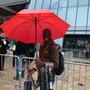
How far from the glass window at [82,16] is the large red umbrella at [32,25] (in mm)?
30184

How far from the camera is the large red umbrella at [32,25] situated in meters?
7.36

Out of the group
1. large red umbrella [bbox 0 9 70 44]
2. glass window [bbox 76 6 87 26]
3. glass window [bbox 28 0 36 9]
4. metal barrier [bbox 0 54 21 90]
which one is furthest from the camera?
glass window [bbox 28 0 36 9]

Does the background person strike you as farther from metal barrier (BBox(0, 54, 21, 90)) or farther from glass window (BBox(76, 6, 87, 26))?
glass window (BBox(76, 6, 87, 26))

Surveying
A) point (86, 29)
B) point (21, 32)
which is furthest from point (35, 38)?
point (86, 29)

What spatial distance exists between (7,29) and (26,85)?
1.27 metres

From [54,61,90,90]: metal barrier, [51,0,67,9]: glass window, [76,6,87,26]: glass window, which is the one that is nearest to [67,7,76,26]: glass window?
[76,6,87,26]: glass window

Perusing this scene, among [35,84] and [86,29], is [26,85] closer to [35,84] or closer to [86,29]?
[35,84]

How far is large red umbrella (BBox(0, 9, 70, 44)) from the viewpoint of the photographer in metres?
7.36

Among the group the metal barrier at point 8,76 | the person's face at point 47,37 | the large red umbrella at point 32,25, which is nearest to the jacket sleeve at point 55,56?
the person's face at point 47,37

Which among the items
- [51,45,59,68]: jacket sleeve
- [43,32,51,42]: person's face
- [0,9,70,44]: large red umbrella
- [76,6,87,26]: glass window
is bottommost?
[51,45,59,68]: jacket sleeve

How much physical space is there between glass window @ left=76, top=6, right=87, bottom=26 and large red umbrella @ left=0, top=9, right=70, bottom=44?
3018 centimetres

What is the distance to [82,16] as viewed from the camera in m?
38.3

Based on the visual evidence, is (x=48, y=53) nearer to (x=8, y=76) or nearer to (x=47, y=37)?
(x=47, y=37)

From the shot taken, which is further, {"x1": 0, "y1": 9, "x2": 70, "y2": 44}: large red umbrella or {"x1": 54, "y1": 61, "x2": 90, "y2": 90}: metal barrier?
{"x1": 54, "y1": 61, "x2": 90, "y2": 90}: metal barrier
